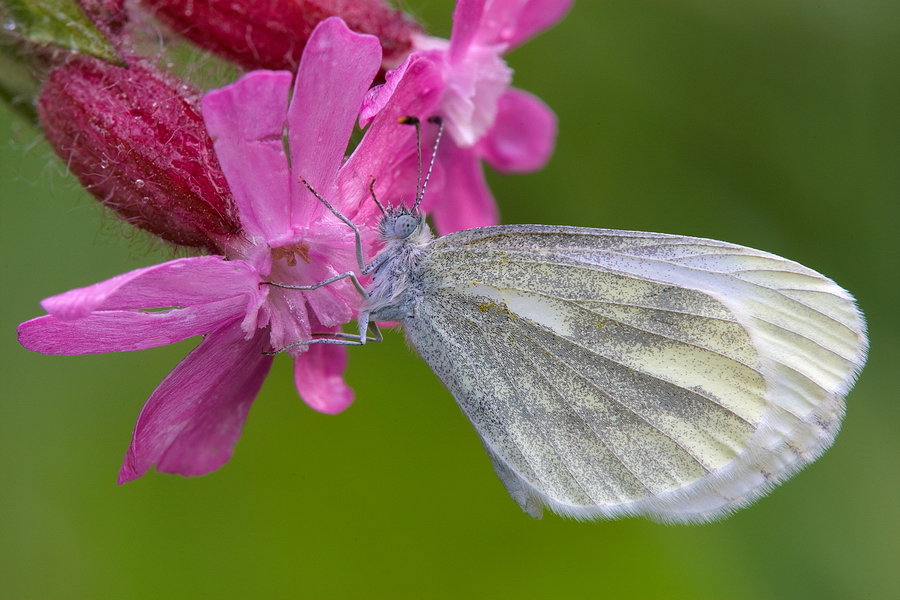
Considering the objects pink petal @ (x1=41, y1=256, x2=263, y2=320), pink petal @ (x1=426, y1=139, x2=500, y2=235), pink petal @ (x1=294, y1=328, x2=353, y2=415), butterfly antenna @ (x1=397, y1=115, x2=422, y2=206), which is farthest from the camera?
pink petal @ (x1=426, y1=139, x2=500, y2=235)

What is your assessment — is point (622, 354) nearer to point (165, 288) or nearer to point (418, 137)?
point (418, 137)

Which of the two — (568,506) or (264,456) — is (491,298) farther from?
(264,456)

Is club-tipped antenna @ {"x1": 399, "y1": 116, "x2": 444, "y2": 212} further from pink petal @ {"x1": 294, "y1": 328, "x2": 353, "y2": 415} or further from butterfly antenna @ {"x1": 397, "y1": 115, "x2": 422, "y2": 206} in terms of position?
pink petal @ {"x1": 294, "y1": 328, "x2": 353, "y2": 415}

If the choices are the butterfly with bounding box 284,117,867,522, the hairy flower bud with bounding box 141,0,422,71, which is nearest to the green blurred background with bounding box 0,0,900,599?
the hairy flower bud with bounding box 141,0,422,71

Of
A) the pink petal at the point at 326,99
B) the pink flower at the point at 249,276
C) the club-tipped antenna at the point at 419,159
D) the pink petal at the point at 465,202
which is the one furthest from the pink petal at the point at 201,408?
the pink petal at the point at 465,202

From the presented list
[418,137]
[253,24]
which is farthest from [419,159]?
[253,24]

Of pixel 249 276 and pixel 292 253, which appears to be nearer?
pixel 249 276
